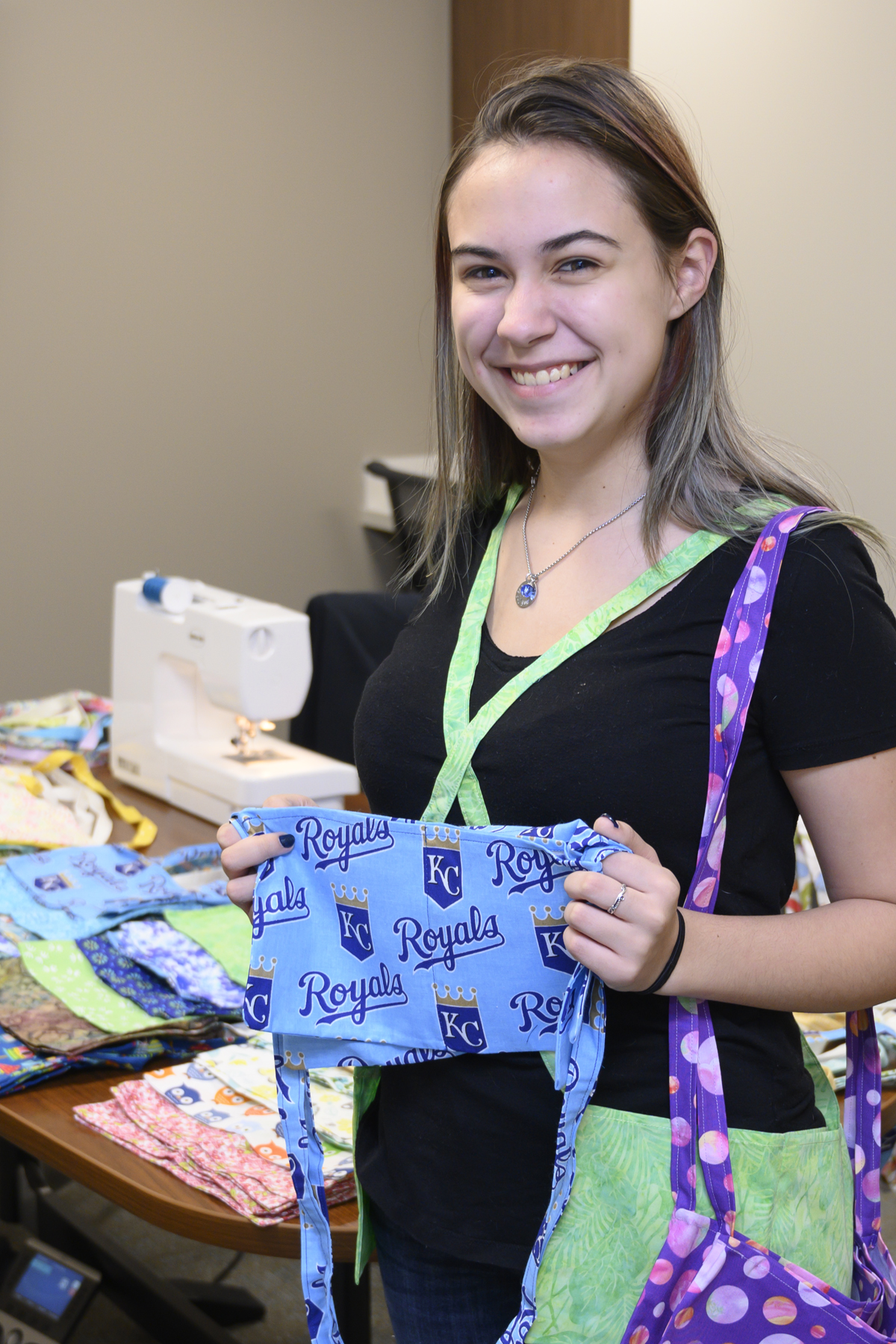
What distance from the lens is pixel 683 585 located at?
1000mm

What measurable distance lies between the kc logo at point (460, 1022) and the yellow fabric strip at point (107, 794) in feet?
3.88

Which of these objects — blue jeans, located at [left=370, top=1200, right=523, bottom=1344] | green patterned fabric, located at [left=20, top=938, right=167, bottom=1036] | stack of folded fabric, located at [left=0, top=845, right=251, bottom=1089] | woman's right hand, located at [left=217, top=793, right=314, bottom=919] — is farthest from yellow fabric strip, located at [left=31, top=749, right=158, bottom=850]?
blue jeans, located at [left=370, top=1200, right=523, bottom=1344]

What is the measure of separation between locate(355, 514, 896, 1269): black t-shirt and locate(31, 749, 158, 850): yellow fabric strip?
46.5 inches

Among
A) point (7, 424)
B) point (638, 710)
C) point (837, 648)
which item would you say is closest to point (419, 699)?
point (638, 710)

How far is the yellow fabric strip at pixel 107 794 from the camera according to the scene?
84.9 inches

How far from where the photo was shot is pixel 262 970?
109cm

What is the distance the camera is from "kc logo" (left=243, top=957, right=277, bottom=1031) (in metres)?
1.08

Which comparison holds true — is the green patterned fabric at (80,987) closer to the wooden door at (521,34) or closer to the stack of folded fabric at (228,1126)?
the stack of folded fabric at (228,1126)

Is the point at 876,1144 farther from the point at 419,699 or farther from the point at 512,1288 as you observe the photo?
the point at 419,699

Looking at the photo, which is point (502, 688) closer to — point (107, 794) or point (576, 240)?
point (576, 240)

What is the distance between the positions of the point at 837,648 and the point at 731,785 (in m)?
0.12

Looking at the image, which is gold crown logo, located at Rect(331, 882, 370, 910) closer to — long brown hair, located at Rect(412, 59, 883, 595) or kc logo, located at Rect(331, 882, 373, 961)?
kc logo, located at Rect(331, 882, 373, 961)

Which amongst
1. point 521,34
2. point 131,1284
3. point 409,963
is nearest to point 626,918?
point 409,963

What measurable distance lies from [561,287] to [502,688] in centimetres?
31
